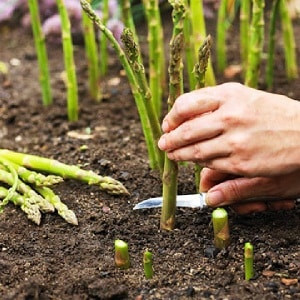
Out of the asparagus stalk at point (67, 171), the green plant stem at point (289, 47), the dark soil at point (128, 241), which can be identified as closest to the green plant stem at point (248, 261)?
the dark soil at point (128, 241)

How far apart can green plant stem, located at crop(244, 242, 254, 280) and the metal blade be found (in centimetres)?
26

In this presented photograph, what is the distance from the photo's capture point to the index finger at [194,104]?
1548 mm

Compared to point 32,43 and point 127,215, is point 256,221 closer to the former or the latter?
point 127,215

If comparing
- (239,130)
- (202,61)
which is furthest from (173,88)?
(239,130)

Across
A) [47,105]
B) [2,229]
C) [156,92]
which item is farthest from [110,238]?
[47,105]

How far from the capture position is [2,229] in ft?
6.05

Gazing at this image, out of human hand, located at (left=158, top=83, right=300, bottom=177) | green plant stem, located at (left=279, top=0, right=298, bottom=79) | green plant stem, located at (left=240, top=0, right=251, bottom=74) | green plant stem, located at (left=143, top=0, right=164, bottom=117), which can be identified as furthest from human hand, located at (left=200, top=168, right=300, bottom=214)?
green plant stem, located at (left=279, top=0, right=298, bottom=79)

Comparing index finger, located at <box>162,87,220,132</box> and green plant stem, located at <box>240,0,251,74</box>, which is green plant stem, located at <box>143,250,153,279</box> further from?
green plant stem, located at <box>240,0,251,74</box>

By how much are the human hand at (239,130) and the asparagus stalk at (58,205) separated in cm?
42

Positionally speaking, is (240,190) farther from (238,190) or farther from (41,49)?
(41,49)

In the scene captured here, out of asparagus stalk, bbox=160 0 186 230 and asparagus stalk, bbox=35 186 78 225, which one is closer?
asparagus stalk, bbox=160 0 186 230

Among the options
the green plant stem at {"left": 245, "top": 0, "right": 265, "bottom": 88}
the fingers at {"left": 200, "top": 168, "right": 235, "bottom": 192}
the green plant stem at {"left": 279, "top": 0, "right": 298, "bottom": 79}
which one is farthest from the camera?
the green plant stem at {"left": 279, "top": 0, "right": 298, "bottom": 79}

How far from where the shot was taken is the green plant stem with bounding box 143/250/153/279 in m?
1.57

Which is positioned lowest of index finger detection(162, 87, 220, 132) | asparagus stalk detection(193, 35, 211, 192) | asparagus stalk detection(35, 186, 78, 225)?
asparagus stalk detection(35, 186, 78, 225)
